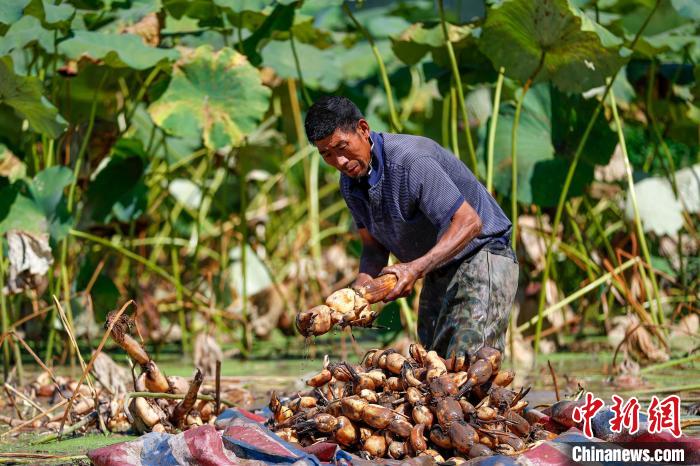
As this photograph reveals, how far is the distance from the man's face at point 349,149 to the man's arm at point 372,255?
0.47m

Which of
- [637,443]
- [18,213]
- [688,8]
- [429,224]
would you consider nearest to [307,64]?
[18,213]

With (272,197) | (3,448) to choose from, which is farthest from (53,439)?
(272,197)

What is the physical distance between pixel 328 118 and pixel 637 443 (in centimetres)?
144

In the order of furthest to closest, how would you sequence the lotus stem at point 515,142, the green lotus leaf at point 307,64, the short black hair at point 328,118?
the green lotus leaf at point 307,64 → the lotus stem at point 515,142 → the short black hair at point 328,118

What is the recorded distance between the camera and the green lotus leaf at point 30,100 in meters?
5.32

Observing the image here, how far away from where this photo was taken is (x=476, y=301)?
3.96 m

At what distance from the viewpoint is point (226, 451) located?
130 inches

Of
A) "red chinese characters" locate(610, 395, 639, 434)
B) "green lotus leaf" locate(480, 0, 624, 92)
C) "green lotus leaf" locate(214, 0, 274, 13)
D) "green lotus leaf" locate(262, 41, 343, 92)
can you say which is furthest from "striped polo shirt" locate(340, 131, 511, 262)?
"green lotus leaf" locate(262, 41, 343, 92)

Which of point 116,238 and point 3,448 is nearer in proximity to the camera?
point 3,448

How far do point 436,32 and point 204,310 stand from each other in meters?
2.38

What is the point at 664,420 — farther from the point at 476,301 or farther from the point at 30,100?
the point at 30,100

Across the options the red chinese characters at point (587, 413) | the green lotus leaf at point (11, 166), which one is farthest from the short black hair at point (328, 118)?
the green lotus leaf at point (11, 166)

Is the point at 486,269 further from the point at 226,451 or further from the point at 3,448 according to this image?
the point at 3,448

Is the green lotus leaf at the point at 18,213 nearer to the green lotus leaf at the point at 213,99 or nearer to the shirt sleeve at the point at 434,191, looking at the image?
the green lotus leaf at the point at 213,99
